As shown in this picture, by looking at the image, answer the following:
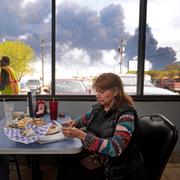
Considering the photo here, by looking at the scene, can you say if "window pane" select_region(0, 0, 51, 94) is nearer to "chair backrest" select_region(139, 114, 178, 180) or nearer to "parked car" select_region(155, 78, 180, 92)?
"parked car" select_region(155, 78, 180, 92)

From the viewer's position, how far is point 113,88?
62.7 inches

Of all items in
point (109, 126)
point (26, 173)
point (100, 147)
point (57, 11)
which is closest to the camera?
point (100, 147)

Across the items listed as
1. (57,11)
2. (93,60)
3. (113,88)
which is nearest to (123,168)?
(113,88)

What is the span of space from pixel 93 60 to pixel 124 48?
384mm

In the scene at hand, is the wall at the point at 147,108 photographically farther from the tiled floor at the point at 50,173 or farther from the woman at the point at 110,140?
the woman at the point at 110,140

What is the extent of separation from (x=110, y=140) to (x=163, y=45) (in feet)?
6.45

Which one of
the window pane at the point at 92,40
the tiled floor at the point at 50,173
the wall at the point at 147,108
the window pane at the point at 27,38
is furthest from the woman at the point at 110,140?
the window pane at the point at 27,38

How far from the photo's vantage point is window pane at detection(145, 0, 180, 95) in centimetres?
294

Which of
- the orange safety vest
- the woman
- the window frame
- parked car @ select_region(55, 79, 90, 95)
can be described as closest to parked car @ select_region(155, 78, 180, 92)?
the window frame

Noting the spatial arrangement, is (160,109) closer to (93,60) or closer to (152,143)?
(93,60)

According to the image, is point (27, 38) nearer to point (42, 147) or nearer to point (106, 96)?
point (106, 96)

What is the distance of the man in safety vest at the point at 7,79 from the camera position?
2.86 m

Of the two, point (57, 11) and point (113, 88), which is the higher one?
point (57, 11)

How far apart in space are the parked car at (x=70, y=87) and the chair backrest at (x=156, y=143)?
128 cm
